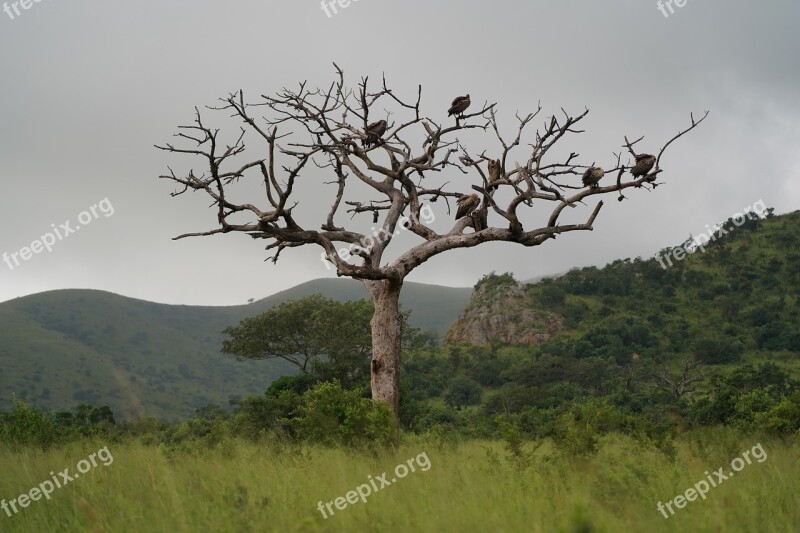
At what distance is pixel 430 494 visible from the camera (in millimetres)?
5375

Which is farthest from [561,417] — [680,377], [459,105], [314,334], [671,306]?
[671,306]

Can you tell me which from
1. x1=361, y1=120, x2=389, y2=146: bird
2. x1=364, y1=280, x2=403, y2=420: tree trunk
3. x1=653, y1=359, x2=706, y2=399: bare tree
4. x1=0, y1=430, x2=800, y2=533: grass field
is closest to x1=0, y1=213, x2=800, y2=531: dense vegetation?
x1=0, y1=430, x2=800, y2=533: grass field

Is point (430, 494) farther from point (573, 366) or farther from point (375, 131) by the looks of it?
point (573, 366)

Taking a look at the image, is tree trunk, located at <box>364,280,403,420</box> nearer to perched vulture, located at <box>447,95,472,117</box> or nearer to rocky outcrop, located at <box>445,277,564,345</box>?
perched vulture, located at <box>447,95,472,117</box>

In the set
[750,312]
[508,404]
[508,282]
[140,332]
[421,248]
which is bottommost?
[750,312]

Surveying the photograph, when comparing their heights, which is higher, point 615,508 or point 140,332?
point 140,332

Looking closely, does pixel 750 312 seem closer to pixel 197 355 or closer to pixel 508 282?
pixel 508 282

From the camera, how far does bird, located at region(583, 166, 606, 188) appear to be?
1098cm

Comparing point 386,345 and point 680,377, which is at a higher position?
point 386,345

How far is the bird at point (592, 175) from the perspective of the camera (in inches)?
432

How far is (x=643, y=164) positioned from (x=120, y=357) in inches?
4748

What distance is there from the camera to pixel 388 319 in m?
11.1

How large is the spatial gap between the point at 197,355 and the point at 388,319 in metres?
125

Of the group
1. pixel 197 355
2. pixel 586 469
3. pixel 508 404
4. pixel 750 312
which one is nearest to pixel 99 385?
pixel 197 355
